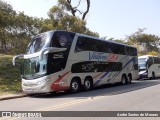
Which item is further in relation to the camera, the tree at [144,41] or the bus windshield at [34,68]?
the tree at [144,41]

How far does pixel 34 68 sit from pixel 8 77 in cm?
771

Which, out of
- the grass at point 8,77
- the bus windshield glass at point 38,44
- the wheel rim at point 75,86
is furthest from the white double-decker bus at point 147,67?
the bus windshield glass at point 38,44

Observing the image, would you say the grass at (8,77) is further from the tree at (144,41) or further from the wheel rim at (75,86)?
the tree at (144,41)

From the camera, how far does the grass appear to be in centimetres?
1849

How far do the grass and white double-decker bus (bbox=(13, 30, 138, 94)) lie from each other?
232 centimetres

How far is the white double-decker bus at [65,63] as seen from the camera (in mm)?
15633

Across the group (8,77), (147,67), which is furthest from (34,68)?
(147,67)

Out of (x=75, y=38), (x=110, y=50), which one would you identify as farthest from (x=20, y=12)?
(x=75, y=38)

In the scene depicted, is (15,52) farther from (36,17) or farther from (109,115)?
(109,115)

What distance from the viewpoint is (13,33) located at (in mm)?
31469

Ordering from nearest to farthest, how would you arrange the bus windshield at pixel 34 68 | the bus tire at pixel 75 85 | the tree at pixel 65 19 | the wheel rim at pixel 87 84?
the bus windshield at pixel 34 68
the bus tire at pixel 75 85
the wheel rim at pixel 87 84
the tree at pixel 65 19

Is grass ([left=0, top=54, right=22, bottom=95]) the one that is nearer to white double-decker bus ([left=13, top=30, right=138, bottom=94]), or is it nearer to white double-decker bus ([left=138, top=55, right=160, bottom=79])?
white double-decker bus ([left=13, top=30, right=138, bottom=94])

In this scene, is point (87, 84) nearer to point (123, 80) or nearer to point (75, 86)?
point (75, 86)

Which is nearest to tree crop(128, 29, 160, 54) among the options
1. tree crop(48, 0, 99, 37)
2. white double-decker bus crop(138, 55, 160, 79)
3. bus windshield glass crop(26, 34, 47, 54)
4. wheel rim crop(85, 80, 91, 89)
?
tree crop(48, 0, 99, 37)
